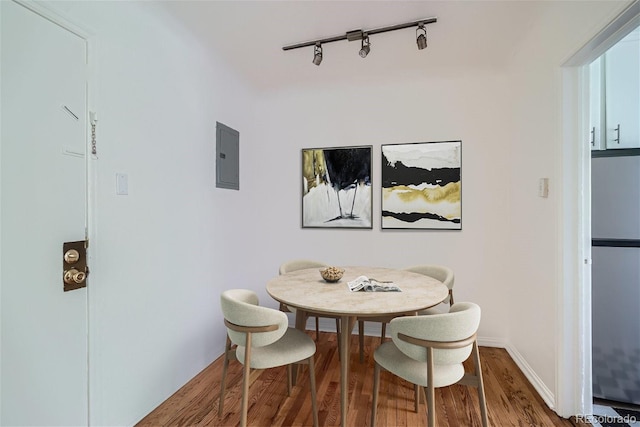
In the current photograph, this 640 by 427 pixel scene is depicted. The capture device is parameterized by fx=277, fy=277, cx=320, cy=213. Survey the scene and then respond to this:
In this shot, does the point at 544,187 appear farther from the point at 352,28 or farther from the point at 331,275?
the point at 352,28

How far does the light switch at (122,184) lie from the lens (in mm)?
1599

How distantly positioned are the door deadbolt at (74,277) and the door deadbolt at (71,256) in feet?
0.15

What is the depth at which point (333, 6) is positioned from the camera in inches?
72.0

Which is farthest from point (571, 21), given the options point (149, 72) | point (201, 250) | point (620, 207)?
point (201, 250)

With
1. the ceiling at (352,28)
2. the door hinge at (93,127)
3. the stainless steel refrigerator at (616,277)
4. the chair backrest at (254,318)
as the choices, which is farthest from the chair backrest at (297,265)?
the stainless steel refrigerator at (616,277)

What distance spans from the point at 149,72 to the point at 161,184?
2.41ft

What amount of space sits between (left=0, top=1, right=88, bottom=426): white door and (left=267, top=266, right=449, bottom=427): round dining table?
1.04 meters

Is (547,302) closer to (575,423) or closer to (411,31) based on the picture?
(575,423)

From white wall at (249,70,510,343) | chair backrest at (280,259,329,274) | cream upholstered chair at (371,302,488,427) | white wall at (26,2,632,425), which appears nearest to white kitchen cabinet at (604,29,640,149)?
white wall at (26,2,632,425)

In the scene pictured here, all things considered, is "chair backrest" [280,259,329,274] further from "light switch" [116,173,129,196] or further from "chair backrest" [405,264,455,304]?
"light switch" [116,173,129,196]

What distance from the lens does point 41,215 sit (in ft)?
4.14

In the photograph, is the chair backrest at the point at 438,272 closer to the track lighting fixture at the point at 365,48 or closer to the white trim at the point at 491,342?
the white trim at the point at 491,342

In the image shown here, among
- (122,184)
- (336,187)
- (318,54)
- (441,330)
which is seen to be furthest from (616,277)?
(122,184)

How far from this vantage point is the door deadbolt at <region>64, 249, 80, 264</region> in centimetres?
135
